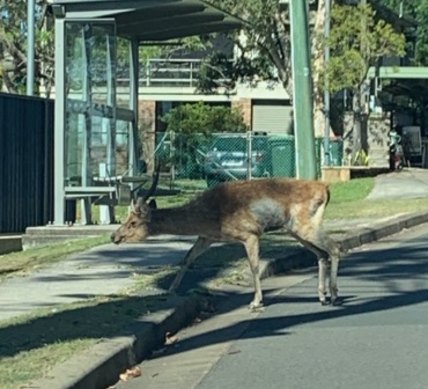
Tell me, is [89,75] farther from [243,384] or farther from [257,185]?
[243,384]

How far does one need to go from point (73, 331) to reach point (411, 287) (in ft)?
16.3

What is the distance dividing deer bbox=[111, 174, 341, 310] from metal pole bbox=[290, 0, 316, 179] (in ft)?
20.2

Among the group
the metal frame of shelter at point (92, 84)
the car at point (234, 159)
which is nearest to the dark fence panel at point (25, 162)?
the metal frame of shelter at point (92, 84)

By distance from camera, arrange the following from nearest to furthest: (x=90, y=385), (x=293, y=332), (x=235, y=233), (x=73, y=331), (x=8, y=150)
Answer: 1. (x=90, y=385)
2. (x=73, y=331)
3. (x=293, y=332)
4. (x=235, y=233)
5. (x=8, y=150)

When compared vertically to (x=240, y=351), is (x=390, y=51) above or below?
above

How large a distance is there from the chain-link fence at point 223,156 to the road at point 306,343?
2163 centimetres

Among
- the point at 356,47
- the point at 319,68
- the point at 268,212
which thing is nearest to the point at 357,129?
the point at 319,68

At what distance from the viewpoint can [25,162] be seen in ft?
63.6

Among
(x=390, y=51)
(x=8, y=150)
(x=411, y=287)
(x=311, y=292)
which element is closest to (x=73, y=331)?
(x=311, y=292)

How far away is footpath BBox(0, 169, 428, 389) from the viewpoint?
7.91 m

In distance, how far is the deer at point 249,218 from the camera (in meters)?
11.0

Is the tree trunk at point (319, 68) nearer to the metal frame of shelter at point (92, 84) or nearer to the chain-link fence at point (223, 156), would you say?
the chain-link fence at point (223, 156)

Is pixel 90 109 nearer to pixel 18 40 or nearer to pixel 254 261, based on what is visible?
pixel 254 261

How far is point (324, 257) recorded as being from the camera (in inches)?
454
